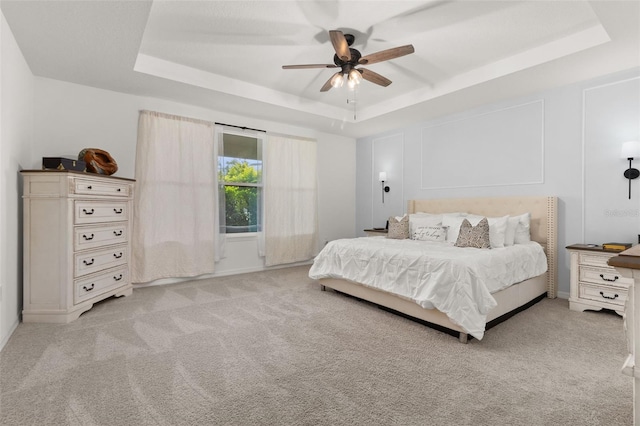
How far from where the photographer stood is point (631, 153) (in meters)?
3.05

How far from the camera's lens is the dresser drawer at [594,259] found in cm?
297

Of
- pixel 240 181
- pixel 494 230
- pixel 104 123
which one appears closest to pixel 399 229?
pixel 494 230

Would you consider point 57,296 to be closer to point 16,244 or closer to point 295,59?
point 16,244

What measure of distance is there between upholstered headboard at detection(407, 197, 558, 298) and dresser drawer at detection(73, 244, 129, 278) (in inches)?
183

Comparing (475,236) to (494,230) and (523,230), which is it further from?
(523,230)

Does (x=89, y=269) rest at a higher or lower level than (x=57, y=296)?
higher

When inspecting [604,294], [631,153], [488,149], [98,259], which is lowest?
[604,294]

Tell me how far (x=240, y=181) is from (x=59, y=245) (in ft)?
8.32

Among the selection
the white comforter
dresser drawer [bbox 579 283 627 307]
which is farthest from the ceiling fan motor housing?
dresser drawer [bbox 579 283 627 307]

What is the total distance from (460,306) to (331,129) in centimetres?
424

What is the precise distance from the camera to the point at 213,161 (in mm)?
4582

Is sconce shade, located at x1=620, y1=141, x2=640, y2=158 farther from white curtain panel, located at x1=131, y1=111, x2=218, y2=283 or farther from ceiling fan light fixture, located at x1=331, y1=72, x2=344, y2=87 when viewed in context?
white curtain panel, located at x1=131, y1=111, x2=218, y2=283

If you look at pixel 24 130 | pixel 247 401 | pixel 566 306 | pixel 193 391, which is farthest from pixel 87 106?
pixel 566 306

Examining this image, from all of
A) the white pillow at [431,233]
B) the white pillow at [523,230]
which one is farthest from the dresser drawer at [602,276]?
the white pillow at [431,233]
